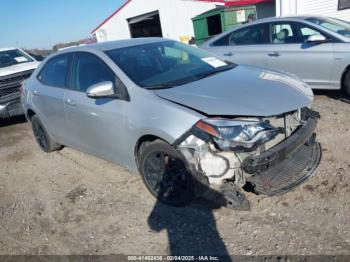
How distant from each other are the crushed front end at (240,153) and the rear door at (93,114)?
94 cm

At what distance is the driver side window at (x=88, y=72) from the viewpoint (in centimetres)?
380

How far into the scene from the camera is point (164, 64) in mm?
3979

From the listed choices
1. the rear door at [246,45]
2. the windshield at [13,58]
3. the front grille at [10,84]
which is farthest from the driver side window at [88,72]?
Result: the windshield at [13,58]

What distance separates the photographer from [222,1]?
19.2m

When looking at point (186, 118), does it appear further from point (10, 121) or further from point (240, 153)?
point (10, 121)

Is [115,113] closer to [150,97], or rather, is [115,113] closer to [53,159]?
[150,97]

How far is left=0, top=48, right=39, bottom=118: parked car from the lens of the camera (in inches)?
300

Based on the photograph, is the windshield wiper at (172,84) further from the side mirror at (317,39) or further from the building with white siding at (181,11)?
the building with white siding at (181,11)

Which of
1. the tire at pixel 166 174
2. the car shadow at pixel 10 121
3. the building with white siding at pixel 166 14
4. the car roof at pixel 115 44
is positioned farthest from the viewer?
the building with white siding at pixel 166 14

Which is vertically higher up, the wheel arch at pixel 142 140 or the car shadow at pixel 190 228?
the wheel arch at pixel 142 140

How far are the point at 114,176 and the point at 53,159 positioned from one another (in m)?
1.56

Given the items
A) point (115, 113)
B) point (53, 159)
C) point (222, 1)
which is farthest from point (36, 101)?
point (222, 1)

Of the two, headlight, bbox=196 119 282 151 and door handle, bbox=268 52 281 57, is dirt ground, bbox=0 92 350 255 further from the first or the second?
door handle, bbox=268 52 281 57

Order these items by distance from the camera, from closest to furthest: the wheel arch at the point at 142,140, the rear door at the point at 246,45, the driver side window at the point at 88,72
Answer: the wheel arch at the point at 142,140
the driver side window at the point at 88,72
the rear door at the point at 246,45
